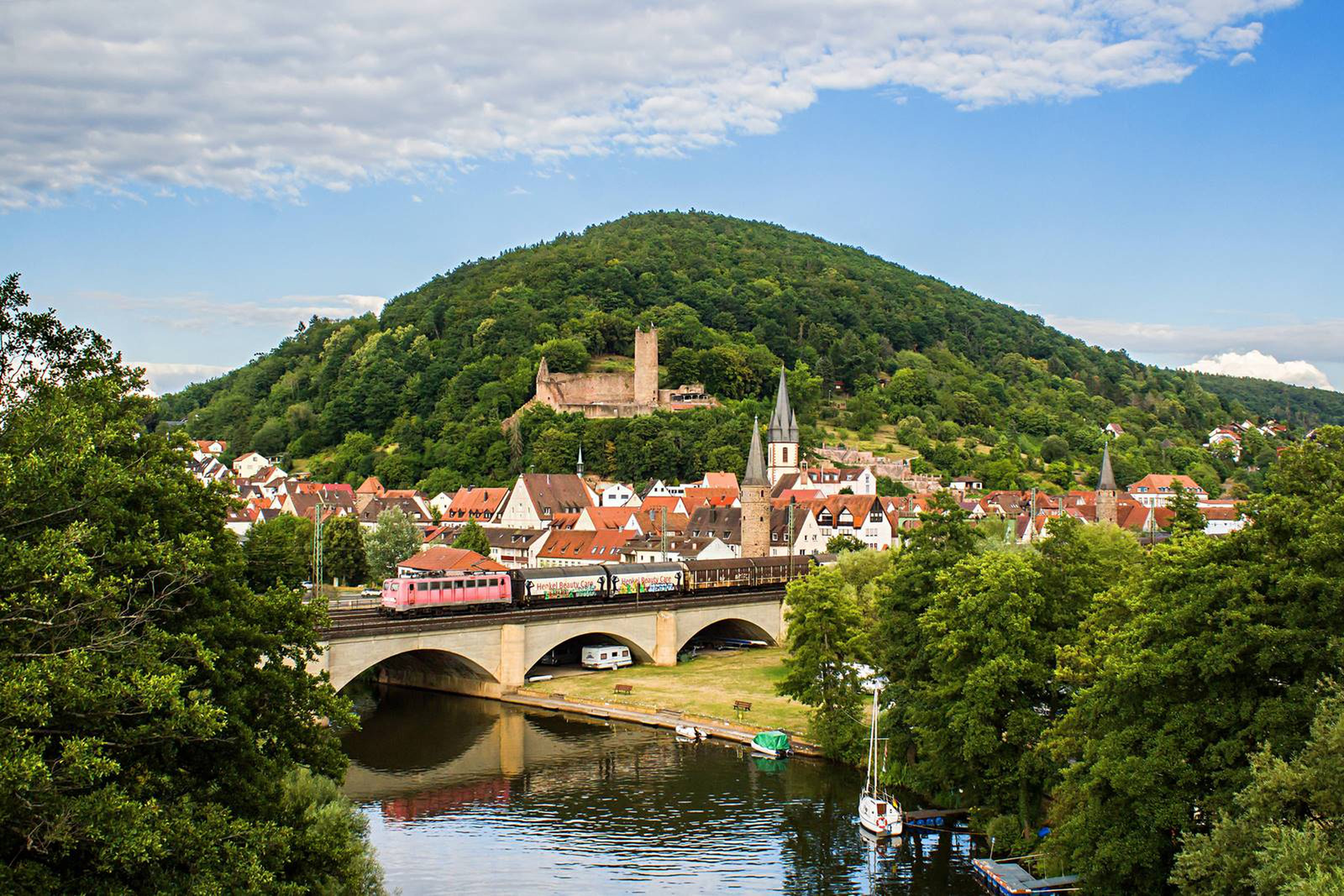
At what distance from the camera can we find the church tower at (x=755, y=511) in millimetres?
76062

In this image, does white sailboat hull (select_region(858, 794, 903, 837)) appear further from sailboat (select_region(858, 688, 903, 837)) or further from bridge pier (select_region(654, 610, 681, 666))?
bridge pier (select_region(654, 610, 681, 666))

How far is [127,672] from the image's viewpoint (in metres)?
14.7

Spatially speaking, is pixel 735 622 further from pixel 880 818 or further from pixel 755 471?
pixel 880 818

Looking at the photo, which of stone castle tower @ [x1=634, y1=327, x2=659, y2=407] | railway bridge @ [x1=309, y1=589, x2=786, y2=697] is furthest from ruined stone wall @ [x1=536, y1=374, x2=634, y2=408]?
railway bridge @ [x1=309, y1=589, x2=786, y2=697]

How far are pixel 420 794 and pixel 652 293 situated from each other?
14279cm

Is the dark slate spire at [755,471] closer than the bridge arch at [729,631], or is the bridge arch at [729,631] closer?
the bridge arch at [729,631]

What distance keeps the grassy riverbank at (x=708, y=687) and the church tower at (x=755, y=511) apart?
17.0 metres

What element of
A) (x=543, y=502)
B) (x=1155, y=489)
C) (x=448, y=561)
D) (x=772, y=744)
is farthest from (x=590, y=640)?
(x=1155, y=489)

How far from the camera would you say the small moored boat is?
4097 centimetres

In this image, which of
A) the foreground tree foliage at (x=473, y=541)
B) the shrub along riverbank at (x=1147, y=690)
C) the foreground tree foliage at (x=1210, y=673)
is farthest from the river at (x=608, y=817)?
the foreground tree foliage at (x=473, y=541)

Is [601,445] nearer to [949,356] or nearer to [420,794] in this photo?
[949,356]

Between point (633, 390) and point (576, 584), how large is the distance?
285 feet

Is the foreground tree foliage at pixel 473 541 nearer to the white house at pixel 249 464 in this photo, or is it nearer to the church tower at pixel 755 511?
the church tower at pixel 755 511

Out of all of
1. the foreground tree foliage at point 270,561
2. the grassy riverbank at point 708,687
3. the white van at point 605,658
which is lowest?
the grassy riverbank at point 708,687
